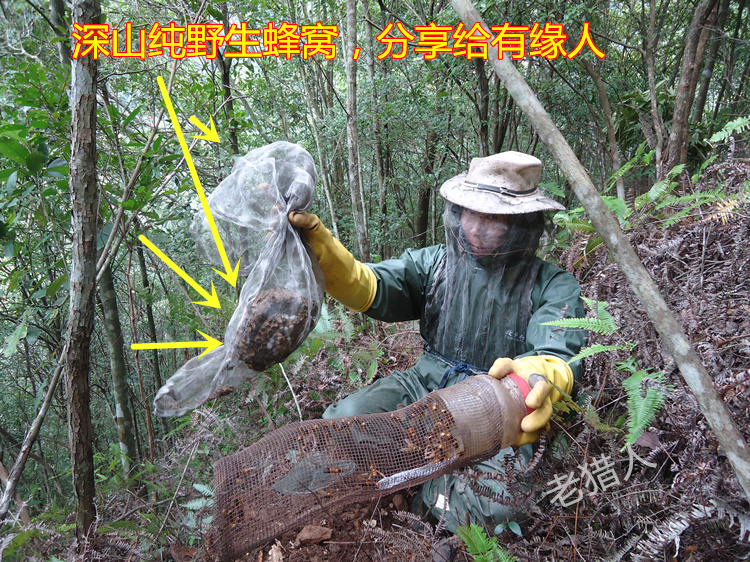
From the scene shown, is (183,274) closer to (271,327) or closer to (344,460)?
(271,327)

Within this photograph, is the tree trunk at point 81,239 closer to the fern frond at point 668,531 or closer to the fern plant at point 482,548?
the fern plant at point 482,548

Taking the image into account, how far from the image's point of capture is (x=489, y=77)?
5.96 metres

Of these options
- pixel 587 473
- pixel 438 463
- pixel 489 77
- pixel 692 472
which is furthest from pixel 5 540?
pixel 489 77

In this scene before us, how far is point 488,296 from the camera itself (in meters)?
2.55

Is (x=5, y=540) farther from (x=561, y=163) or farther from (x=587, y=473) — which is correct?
(x=561, y=163)

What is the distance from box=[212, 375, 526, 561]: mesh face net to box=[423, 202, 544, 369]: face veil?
724 millimetres

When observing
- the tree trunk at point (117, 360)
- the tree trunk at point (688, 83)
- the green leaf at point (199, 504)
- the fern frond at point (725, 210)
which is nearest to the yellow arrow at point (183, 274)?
the tree trunk at point (117, 360)

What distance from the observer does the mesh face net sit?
167 centimetres

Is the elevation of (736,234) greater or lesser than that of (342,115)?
lesser

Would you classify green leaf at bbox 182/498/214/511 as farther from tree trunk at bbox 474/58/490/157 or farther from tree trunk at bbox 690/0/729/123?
tree trunk at bbox 690/0/729/123

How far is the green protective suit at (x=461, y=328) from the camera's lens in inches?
86.5

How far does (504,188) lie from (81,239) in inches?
78.2

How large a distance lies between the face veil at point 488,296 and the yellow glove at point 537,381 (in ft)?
1.61

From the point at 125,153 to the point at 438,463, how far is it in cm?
312
